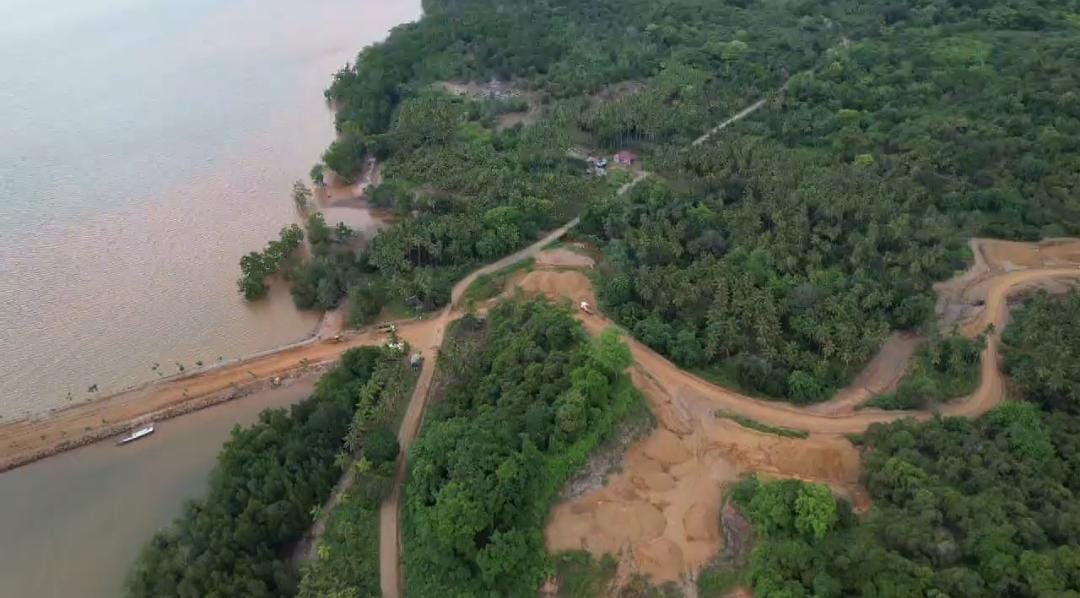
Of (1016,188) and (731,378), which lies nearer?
(731,378)

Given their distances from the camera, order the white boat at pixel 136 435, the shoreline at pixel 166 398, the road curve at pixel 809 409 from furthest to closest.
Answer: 1. the white boat at pixel 136 435
2. the shoreline at pixel 166 398
3. the road curve at pixel 809 409

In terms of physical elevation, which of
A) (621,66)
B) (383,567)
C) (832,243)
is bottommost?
(383,567)

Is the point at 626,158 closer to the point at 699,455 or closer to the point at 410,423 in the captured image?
the point at 410,423

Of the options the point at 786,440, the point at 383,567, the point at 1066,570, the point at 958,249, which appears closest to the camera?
the point at 1066,570

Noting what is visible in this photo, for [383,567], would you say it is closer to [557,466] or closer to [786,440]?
[557,466]

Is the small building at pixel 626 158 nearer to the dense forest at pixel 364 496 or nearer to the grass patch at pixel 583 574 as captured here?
the dense forest at pixel 364 496

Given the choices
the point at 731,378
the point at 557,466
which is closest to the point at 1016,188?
the point at 731,378

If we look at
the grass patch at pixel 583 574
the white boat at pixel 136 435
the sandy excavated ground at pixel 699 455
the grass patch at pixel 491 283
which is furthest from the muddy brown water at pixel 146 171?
the grass patch at pixel 583 574
